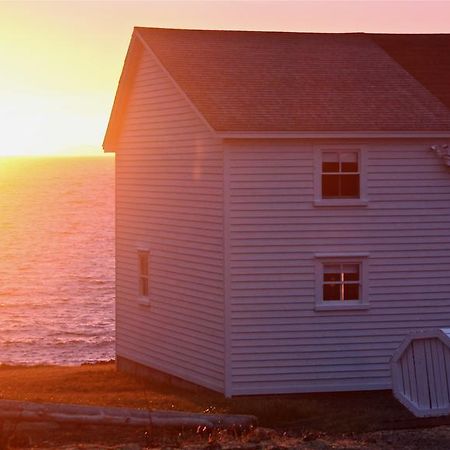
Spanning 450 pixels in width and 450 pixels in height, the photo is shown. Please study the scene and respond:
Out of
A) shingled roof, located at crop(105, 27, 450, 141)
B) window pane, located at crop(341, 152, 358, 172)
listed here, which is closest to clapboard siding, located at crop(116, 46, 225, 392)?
shingled roof, located at crop(105, 27, 450, 141)

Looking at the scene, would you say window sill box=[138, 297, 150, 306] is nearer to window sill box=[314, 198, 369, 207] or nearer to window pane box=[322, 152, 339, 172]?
window sill box=[314, 198, 369, 207]

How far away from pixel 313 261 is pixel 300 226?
0.88 m

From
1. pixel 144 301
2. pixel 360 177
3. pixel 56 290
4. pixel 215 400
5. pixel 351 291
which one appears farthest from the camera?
pixel 56 290

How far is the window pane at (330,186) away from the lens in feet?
93.6

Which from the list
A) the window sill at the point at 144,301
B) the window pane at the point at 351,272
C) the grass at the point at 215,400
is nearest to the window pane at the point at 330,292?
the window pane at the point at 351,272

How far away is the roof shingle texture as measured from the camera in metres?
28.4

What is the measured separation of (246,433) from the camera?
72.7ft

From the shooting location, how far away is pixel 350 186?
28.7m

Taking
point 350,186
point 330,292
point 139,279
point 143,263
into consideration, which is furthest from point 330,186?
point 139,279

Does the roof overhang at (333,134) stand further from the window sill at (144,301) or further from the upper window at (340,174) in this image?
the window sill at (144,301)

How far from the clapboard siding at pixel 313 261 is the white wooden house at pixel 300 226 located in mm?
31

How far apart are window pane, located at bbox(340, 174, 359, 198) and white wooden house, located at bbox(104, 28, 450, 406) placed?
0.09 feet

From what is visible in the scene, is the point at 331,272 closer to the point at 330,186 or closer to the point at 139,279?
the point at 330,186

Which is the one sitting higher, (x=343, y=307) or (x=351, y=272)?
(x=351, y=272)
